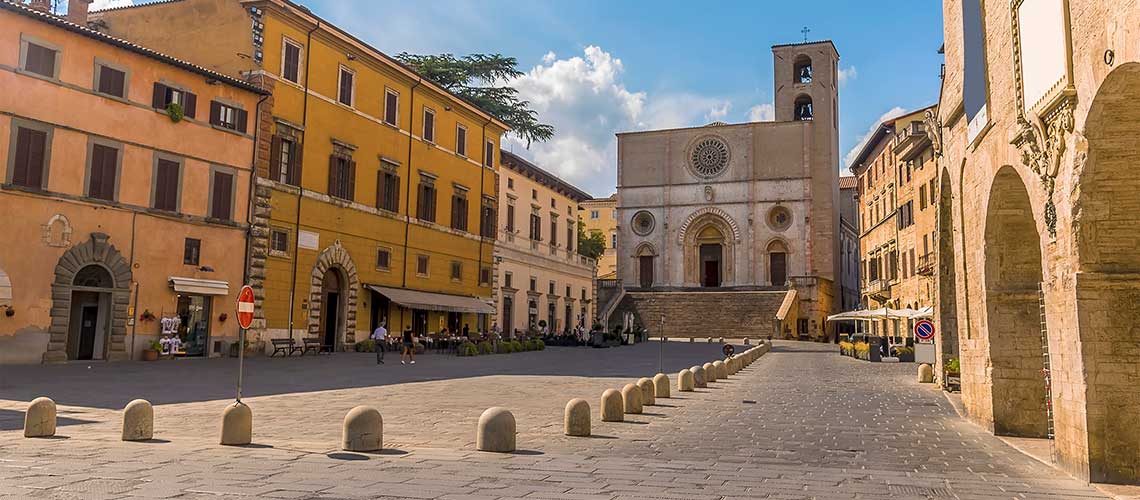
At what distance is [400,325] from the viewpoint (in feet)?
115

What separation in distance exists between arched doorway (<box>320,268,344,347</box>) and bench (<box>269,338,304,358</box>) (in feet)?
10.3

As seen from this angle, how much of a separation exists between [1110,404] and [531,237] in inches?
1603

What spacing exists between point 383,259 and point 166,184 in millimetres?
10830

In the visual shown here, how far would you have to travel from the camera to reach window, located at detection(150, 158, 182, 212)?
24469mm

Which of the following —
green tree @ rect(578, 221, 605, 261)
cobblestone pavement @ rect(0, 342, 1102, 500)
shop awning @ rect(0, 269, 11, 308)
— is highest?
green tree @ rect(578, 221, 605, 261)

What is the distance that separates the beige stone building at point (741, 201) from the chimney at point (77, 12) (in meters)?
42.6

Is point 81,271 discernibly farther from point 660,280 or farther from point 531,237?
point 660,280

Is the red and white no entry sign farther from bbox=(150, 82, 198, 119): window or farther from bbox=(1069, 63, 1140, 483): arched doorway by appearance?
bbox=(150, 82, 198, 119): window

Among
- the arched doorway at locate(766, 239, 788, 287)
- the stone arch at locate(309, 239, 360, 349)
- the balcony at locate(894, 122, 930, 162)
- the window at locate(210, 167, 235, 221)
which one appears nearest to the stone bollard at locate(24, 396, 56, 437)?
the window at locate(210, 167, 235, 221)

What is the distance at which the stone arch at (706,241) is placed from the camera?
68.1 metres

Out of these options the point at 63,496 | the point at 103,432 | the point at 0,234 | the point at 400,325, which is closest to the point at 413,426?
the point at 103,432

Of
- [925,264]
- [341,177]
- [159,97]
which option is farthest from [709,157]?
[159,97]

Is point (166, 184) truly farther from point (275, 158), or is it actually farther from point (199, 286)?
point (275, 158)

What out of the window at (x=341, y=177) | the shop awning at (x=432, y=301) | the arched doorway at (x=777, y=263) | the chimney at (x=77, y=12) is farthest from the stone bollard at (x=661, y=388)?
the arched doorway at (x=777, y=263)
